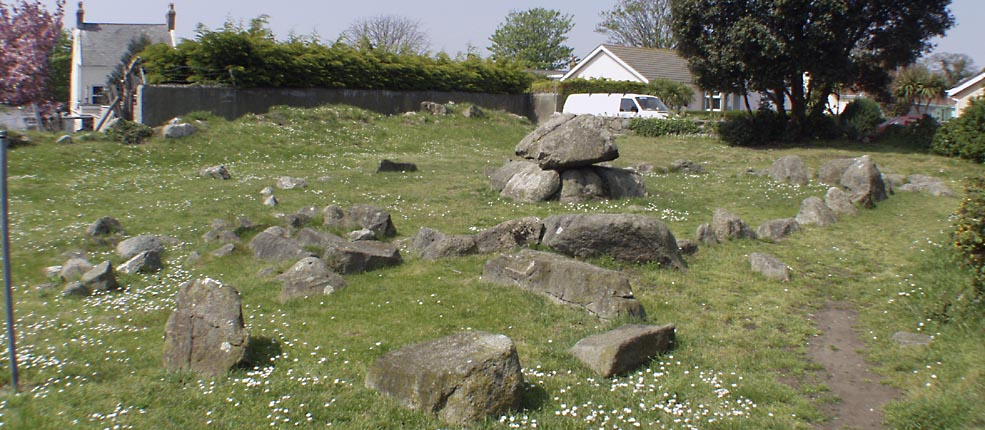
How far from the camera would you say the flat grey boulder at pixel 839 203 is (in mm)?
15289

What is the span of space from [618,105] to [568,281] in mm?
29899

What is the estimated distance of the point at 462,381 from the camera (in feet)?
20.4

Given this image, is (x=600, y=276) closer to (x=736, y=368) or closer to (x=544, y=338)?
(x=544, y=338)

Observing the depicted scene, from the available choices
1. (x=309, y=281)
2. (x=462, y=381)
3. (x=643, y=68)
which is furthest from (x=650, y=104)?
(x=462, y=381)

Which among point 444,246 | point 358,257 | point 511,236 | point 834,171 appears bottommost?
point 358,257

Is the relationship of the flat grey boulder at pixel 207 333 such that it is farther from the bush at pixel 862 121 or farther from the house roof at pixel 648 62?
the house roof at pixel 648 62

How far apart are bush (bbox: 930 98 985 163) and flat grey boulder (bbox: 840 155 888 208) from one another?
892 cm

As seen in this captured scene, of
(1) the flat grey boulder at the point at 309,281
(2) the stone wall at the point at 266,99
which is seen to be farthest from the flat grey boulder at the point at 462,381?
(2) the stone wall at the point at 266,99

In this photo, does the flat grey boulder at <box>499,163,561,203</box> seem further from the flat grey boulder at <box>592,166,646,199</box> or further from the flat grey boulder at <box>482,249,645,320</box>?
the flat grey boulder at <box>482,249,645,320</box>

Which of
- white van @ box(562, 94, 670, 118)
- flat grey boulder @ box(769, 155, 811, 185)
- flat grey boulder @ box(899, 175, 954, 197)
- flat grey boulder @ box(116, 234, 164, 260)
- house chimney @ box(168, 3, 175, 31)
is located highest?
house chimney @ box(168, 3, 175, 31)

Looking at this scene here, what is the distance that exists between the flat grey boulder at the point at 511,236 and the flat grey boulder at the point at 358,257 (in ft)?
4.34

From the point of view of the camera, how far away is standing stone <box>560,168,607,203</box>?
1633 cm

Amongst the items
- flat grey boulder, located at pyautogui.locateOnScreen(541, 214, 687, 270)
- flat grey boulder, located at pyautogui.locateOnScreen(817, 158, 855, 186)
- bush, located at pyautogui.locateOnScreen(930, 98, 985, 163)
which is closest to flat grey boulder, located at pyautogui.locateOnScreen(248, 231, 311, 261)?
flat grey boulder, located at pyautogui.locateOnScreen(541, 214, 687, 270)

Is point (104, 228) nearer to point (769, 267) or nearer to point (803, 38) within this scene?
point (769, 267)
